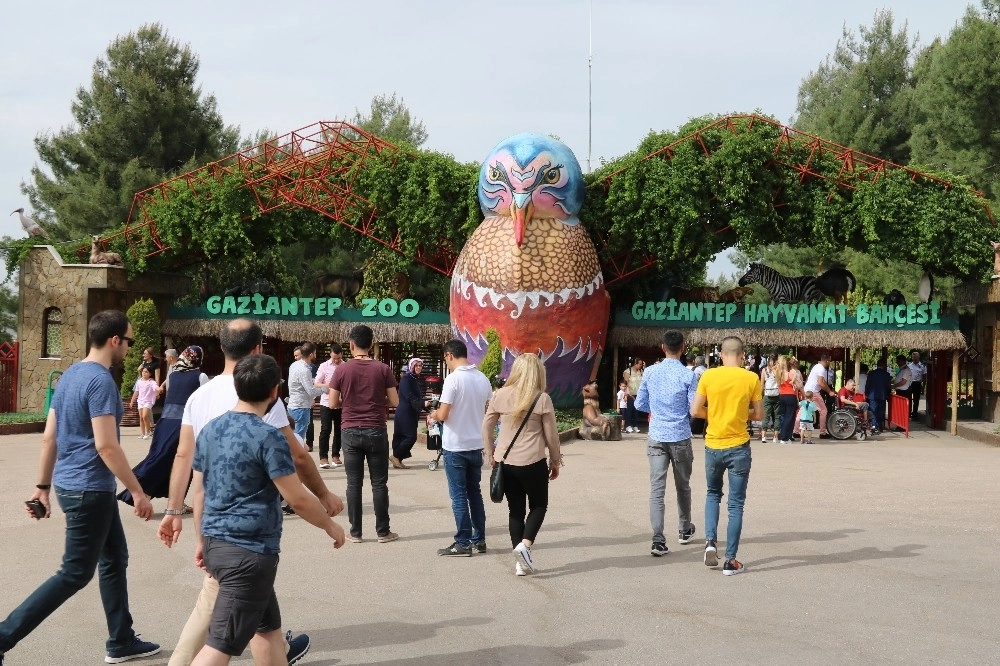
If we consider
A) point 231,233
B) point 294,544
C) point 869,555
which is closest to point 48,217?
point 231,233

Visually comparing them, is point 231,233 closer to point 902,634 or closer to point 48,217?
point 48,217

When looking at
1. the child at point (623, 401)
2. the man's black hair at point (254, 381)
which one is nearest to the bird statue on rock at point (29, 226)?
the child at point (623, 401)

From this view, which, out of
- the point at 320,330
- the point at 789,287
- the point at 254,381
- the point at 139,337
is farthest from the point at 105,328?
the point at 789,287

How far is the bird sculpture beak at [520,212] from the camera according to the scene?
20547 mm

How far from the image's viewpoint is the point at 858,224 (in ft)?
72.7

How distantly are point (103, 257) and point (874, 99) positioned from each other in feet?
92.1

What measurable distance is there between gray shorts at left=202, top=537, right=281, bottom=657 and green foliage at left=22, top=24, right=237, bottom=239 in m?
32.8

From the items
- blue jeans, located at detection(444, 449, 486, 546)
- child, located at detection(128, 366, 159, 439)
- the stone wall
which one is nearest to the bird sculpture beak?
child, located at detection(128, 366, 159, 439)

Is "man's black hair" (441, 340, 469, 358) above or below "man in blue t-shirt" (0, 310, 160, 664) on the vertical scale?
above

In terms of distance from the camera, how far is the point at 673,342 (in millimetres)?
8523

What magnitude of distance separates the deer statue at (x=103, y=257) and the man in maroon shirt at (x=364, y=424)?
1678cm

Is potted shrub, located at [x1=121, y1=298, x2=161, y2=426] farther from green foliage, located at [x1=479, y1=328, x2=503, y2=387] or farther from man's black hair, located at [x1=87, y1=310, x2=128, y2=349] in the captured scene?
man's black hair, located at [x1=87, y1=310, x2=128, y2=349]

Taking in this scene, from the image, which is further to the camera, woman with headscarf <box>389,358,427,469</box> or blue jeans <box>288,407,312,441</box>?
woman with headscarf <box>389,358,427,469</box>

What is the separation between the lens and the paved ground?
234 inches
